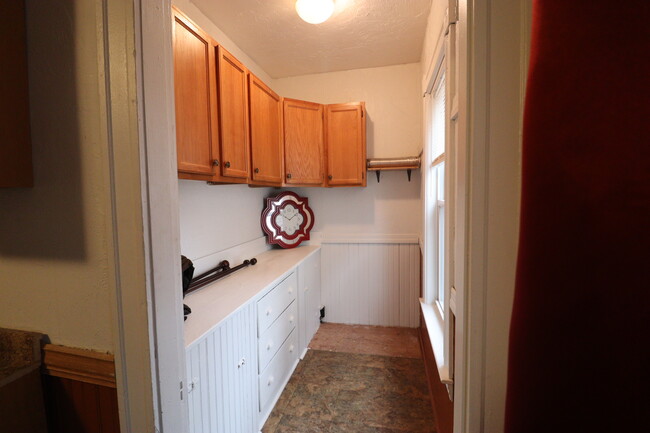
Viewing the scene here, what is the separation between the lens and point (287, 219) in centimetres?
292

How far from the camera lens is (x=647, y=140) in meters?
0.28

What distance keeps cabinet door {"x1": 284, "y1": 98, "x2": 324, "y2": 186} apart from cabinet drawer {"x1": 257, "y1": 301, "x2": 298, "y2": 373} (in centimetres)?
111

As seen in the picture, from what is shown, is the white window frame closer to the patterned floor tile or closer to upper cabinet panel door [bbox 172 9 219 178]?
the patterned floor tile

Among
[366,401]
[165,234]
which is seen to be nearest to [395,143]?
[366,401]

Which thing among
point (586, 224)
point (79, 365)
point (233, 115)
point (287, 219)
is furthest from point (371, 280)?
point (586, 224)

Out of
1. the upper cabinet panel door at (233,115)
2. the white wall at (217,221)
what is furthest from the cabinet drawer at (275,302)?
the upper cabinet panel door at (233,115)

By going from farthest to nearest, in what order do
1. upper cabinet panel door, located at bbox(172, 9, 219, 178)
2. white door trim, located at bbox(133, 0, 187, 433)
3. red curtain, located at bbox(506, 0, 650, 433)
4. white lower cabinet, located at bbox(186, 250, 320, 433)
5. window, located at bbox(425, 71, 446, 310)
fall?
window, located at bbox(425, 71, 446, 310) → upper cabinet panel door, located at bbox(172, 9, 219, 178) → white lower cabinet, located at bbox(186, 250, 320, 433) → white door trim, located at bbox(133, 0, 187, 433) → red curtain, located at bbox(506, 0, 650, 433)

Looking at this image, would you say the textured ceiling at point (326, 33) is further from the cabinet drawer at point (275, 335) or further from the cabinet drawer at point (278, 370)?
the cabinet drawer at point (278, 370)

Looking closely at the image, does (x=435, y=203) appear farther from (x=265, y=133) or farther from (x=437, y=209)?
(x=265, y=133)

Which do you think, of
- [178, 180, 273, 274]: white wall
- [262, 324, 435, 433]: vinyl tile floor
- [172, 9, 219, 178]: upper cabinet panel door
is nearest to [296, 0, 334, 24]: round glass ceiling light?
[172, 9, 219, 178]: upper cabinet panel door

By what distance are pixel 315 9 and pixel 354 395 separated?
2548mm

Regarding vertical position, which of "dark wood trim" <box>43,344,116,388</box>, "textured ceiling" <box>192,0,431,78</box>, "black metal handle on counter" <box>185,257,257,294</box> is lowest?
"black metal handle on counter" <box>185,257,257,294</box>

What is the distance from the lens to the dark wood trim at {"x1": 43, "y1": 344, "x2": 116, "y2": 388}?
0.68 m

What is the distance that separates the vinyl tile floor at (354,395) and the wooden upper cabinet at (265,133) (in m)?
1.53
